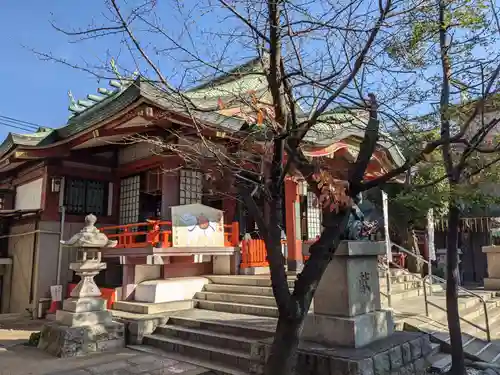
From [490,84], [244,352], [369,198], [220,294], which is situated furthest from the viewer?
[369,198]

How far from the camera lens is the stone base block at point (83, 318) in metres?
8.12

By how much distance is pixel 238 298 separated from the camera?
31.0ft

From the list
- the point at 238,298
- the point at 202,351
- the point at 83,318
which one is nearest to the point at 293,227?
the point at 238,298

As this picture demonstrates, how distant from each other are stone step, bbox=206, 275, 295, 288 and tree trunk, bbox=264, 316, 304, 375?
16.8ft

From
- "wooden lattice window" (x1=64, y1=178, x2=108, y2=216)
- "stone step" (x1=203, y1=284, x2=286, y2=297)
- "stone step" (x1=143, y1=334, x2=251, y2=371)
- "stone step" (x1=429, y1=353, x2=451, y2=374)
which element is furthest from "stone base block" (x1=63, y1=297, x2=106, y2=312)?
"stone step" (x1=429, y1=353, x2=451, y2=374)

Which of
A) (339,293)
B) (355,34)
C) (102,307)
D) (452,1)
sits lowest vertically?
(102,307)

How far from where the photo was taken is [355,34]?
4.74 meters

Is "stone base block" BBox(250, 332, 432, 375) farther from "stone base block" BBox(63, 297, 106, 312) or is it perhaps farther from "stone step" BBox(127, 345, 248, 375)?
"stone base block" BBox(63, 297, 106, 312)

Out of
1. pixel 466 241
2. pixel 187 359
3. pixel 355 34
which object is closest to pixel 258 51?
pixel 355 34

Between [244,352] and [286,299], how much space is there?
3.06 metres

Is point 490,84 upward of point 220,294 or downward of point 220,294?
upward

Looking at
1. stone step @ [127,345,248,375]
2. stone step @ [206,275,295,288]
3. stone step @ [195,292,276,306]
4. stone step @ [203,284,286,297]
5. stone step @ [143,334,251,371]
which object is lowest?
stone step @ [127,345,248,375]

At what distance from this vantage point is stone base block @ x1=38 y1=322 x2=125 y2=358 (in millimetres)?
7691

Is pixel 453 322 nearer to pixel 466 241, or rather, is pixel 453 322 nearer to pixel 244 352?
pixel 244 352
